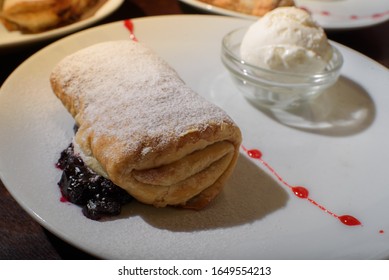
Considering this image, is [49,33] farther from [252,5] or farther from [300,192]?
[300,192]

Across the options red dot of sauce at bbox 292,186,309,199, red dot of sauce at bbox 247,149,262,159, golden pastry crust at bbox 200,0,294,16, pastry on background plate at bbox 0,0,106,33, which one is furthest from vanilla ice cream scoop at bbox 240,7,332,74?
pastry on background plate at bbox 0,0,106,33

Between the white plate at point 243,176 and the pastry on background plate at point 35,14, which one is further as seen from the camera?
the pastry on background plate at point 35,14

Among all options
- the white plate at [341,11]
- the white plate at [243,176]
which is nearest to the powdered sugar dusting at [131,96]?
the white plate at [243,176]

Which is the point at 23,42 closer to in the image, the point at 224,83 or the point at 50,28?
the point at 50,28

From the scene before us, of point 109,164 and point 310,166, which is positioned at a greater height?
point 109,164

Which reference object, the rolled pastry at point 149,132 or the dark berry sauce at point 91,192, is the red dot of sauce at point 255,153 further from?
the dark berry sauce at point 91,192
